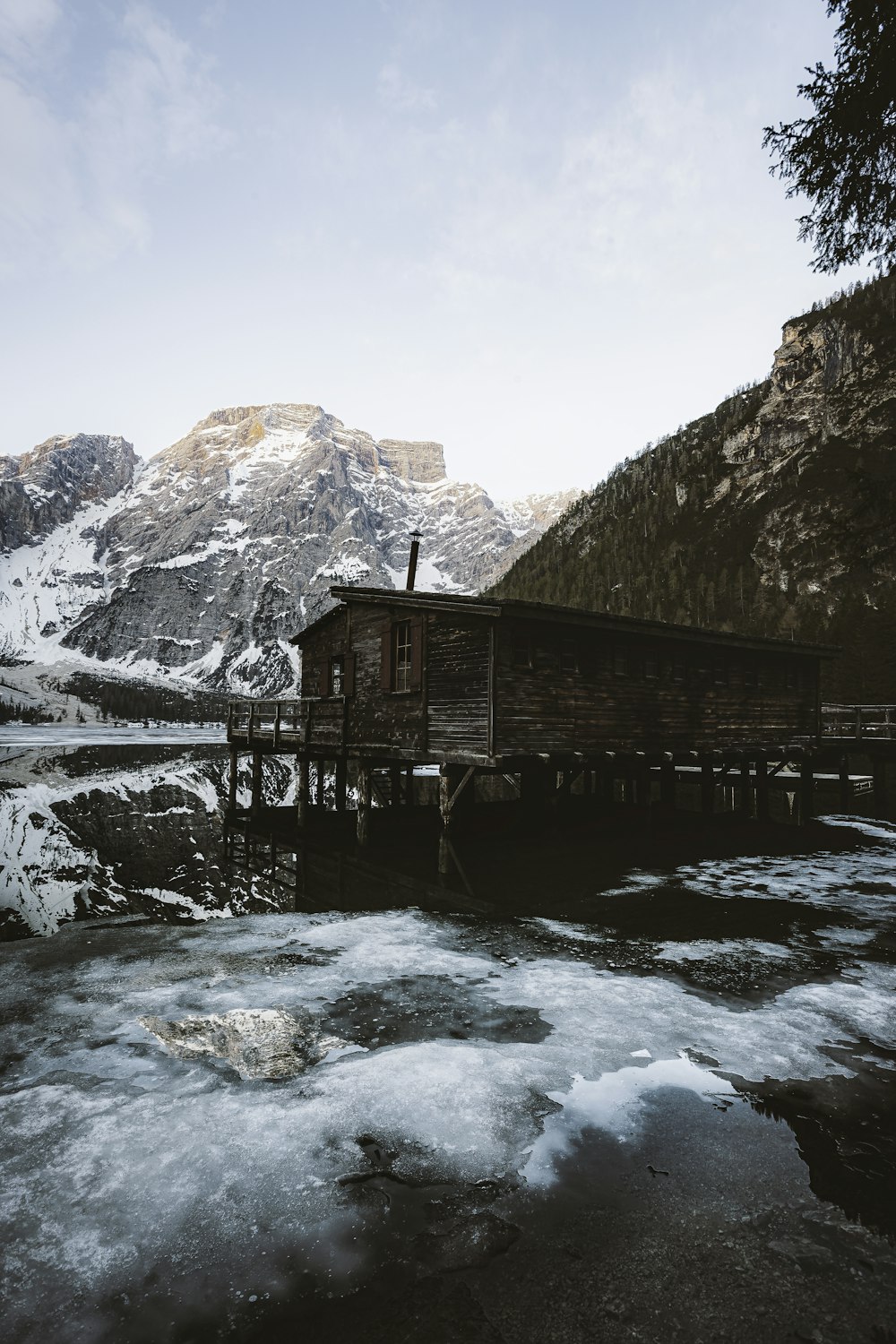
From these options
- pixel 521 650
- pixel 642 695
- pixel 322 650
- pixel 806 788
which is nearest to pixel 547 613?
pixel 521 650

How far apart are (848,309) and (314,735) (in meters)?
146

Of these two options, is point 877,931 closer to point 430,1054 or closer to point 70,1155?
point 430,1054

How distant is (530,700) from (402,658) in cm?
424

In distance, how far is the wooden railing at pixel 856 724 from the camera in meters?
27.5

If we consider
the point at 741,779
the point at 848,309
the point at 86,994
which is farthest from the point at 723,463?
the point at 86,994

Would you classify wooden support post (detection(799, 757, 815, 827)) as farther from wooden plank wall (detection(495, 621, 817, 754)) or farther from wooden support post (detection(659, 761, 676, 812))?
wooden support post (detection(659, 761, 676, 812))

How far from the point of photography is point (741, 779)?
2622 centimetres

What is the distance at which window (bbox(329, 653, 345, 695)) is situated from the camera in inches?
930

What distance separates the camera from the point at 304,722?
2408cm

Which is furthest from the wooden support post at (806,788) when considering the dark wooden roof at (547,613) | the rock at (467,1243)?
the rock at (467,1243)

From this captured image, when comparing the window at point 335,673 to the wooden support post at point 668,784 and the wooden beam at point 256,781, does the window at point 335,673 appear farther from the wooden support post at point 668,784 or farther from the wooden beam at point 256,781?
the wooden support post at point 668,784

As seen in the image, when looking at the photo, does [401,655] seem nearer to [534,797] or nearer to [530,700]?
[530,700]

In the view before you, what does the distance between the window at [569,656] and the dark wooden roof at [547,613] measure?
0.60 meters

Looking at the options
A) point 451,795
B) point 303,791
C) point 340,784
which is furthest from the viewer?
point 340,784
